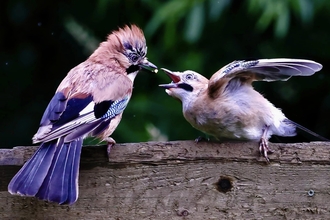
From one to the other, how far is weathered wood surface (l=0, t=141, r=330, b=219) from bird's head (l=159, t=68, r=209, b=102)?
0.81m

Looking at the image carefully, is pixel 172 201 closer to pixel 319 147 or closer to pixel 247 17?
pixel 319 147

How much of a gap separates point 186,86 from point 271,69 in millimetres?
559

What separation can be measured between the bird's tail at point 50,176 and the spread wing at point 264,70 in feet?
2.54

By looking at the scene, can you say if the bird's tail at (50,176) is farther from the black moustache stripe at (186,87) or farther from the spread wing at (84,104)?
the black moustache stripe at (186,87)

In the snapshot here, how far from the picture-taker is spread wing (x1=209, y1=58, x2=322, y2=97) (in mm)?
2834

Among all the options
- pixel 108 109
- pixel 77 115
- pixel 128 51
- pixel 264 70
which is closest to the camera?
pixel 77 115

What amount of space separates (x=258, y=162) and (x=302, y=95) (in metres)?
2.84

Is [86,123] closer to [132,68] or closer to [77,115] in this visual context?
[77,115]

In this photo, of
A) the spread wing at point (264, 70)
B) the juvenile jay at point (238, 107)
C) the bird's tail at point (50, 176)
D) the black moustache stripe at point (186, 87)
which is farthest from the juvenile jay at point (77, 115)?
the spread wing at point (264, 70)

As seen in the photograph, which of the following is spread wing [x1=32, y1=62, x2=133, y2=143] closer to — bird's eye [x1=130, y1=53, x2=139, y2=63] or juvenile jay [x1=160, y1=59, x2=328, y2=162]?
bird's eye [x1=130, y1=53, x2=139, y2=63]

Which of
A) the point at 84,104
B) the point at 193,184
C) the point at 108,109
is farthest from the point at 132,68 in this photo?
the point at 193,184

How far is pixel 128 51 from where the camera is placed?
3744 millimetres

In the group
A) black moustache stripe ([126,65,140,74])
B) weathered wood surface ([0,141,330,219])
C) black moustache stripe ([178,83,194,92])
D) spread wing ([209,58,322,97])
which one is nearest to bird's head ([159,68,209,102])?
black moustache stripe ([178,83,194,92])

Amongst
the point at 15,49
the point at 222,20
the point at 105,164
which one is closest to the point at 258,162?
the point at 105,164
